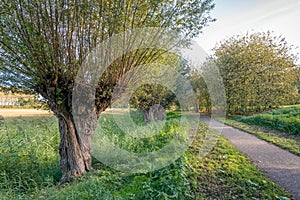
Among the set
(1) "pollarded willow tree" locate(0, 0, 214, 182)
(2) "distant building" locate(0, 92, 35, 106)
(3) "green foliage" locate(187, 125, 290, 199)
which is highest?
(1) "pollarded willow tree" locate(0, 0, 214, 182)

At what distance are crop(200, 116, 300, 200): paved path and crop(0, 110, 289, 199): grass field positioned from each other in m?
0.20

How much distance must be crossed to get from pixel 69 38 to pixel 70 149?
5.96 ft

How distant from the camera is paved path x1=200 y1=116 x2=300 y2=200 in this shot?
115 inches

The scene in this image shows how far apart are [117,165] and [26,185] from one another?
5.02ft

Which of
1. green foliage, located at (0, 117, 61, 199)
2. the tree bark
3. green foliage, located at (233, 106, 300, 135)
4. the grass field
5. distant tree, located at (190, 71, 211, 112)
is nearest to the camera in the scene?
the grass field

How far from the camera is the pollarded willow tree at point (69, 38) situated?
2387 mm

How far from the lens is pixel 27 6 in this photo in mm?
2266

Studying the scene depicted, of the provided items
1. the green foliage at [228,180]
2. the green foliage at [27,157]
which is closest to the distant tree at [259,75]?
the green foliage at [228,180]

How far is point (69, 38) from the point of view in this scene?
2.70 m

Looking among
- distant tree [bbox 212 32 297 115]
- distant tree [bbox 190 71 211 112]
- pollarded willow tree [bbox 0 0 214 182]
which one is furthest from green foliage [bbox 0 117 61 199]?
Answer: distant tree [bbox 212 32 297 115]

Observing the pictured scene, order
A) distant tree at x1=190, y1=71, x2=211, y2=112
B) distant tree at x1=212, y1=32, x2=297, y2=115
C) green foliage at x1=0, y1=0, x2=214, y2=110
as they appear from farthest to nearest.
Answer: distant tree at x1=190, y1=71, x2=211, y2=112 → distant tree at x1=212, y1=32, x2=297, y2=115 → green foliage at x1=0, y1=0, x2=214, y2=110

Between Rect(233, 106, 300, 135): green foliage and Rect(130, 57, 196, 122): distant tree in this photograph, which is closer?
Rect(233, 106, 300, 135): green foliage

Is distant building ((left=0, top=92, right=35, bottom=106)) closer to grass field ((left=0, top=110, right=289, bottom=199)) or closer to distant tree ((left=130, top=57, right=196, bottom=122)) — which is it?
grass field ((left=0, top=110, right=289, bottom=199))

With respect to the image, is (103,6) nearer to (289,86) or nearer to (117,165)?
(117,165)
